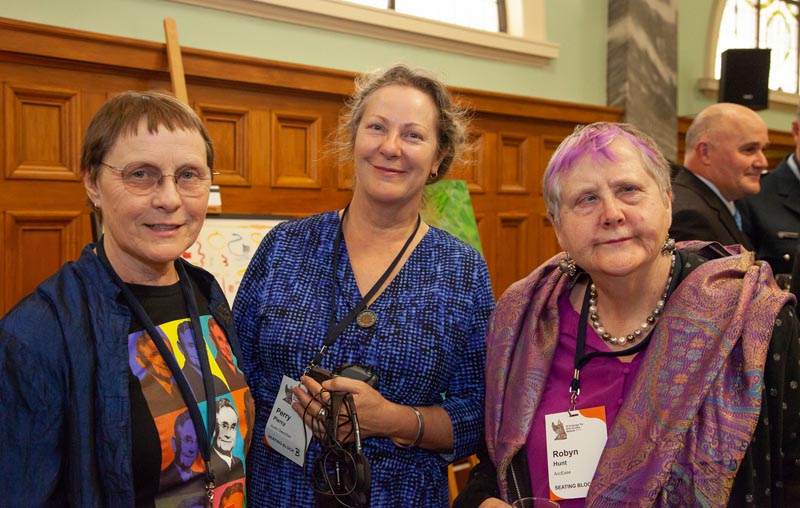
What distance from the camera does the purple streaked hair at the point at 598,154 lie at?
1622mm

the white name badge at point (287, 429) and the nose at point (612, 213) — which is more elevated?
the nose at point (612, 213)

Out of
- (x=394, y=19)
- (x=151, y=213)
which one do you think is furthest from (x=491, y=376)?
(x=394, y=19)

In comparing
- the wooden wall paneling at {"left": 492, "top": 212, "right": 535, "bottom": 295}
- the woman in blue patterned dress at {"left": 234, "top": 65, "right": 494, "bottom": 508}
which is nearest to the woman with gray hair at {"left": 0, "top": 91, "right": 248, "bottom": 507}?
the woman in blue patterned dress at {"left": 234, "top": 65, "right": 494, "bottom": 508}

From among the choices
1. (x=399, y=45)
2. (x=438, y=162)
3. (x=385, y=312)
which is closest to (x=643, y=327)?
(x=385, y=312)

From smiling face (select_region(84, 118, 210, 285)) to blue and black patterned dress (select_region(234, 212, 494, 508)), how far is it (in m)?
0.44

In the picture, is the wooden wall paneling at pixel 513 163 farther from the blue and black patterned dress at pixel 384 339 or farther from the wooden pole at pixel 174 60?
the blue and black patterned dress at pixel 384 339

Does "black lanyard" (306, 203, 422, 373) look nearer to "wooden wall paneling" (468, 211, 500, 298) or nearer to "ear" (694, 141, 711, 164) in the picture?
"ear" (694, 141, 711, 164)

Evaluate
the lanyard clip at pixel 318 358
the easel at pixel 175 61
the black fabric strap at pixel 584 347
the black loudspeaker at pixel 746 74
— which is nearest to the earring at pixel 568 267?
the black fabric strap at pixel 584 347

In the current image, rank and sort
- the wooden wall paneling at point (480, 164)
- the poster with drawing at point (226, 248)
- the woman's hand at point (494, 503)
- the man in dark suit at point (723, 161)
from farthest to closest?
1. the wooden wall paneling at point (480, 164)
2. the man in dark suit at point (723, 161)
3. the poster with drawing at point (226, 248)
4. the woman's hand at point (494, 503)

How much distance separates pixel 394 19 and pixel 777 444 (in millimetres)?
3718

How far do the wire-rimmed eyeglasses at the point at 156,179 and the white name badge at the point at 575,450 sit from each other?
3.17ft

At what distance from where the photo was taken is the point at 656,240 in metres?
1.59

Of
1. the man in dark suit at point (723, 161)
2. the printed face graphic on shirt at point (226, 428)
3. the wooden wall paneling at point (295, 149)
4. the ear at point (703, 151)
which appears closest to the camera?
the printed face graphic on shirt at point (226, 428)

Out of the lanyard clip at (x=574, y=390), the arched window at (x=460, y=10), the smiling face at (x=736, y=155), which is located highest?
the arched window at (x=460, y=10)
